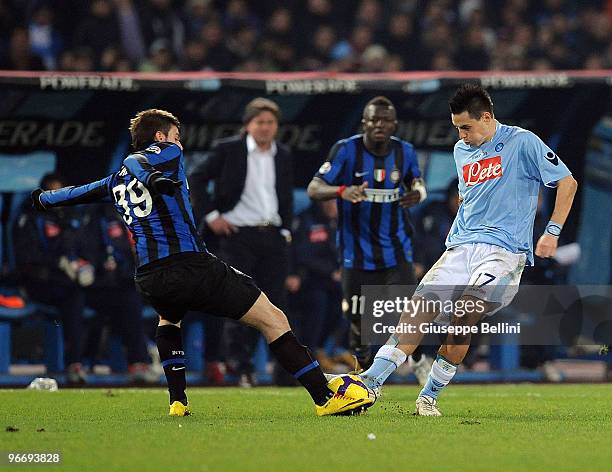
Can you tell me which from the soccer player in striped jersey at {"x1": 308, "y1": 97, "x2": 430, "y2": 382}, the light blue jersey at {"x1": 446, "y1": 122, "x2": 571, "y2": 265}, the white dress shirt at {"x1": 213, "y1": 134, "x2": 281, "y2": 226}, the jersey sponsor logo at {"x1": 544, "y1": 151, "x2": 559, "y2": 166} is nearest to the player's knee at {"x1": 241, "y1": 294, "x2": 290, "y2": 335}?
the light blue jersey at {"x1": 446, "y1": 122, "x2": 571, "y2": 265}

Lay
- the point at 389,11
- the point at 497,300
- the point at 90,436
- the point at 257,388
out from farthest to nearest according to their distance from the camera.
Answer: the point at 389,11
the point at 257,388
the point at 497,300
the point at 90,436

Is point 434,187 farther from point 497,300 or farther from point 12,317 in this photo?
point 497,300

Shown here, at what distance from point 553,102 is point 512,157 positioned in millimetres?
5301

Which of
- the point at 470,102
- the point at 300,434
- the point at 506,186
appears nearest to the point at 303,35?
the point at 470,102

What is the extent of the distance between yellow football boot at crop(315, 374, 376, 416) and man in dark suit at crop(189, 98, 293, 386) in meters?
3.67

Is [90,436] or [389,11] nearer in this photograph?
[90,436]

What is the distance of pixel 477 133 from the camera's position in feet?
27.6

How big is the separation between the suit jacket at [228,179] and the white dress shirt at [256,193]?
0.04m

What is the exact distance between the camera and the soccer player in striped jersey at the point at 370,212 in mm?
10789

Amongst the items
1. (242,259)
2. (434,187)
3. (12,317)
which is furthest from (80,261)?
(434,187)

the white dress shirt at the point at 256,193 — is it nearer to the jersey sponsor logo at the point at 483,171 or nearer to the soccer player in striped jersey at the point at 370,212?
the soccer player in striped jersey at the point at 370,212

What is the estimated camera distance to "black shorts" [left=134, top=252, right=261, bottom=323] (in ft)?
26.2

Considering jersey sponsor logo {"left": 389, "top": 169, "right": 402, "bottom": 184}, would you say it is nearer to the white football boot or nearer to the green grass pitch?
the green grass pitch

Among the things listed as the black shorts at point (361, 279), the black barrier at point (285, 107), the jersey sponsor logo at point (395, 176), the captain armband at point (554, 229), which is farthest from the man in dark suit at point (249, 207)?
the captain armband at point (554, 229)
